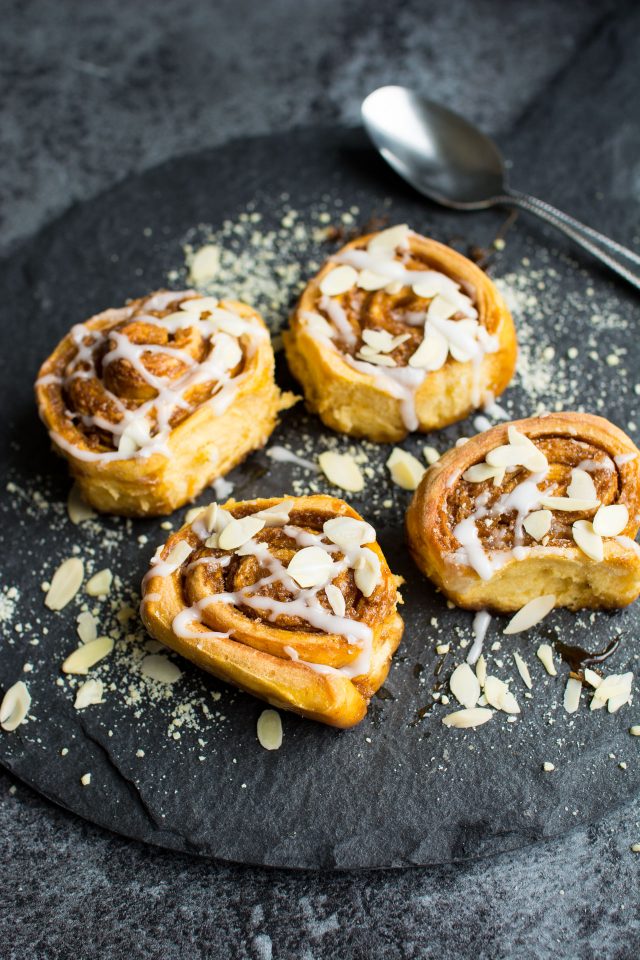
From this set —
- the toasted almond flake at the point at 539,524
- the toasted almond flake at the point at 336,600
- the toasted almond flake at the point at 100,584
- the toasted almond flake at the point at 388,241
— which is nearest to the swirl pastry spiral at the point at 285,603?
the toasted almond flake at the point at 336,600

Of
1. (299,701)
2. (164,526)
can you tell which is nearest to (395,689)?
(299,701)

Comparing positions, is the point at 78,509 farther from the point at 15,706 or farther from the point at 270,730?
the point at 270,730

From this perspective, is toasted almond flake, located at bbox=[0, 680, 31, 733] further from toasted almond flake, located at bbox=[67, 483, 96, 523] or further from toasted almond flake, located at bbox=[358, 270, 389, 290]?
toasted almond flake, located at bbox=[358, 270, 389, 290]

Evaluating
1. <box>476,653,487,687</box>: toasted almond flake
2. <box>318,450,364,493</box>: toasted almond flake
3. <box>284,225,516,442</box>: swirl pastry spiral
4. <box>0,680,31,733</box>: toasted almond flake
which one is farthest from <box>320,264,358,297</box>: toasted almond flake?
<box>0,680,31,733</box>: toasted almond flake

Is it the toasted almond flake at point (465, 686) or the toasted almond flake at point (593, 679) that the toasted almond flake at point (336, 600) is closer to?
the toasted almond flake at point (465, 686)

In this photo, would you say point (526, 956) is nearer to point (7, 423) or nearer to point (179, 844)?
point (179, 844)

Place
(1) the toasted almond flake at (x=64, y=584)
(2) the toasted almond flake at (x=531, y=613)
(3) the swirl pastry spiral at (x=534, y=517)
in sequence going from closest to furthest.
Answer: (3) the swirl pastry spiral at (x=534, y=517)
(2) the toasted almond flake at (x=531, y=613)
(1) the toasted almond flake at (x=64, y=584)

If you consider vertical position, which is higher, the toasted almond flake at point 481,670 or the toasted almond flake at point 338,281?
the toasted almond flake at point 338,281
